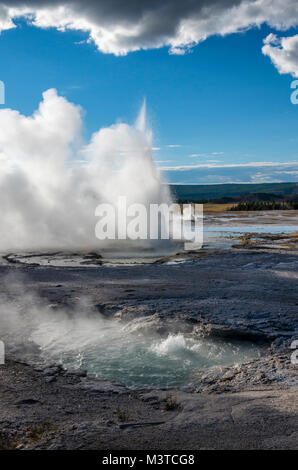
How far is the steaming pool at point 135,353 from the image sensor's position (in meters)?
6.56

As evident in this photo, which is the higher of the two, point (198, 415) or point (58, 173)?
point (58, 173)

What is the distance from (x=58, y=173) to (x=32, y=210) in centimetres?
335

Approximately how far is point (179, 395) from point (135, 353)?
183 centimetres

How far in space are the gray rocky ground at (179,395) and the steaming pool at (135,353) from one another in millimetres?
292

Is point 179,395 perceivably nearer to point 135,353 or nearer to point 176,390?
point 176,390

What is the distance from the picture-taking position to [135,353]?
7.39 meters

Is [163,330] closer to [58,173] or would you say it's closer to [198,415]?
[198,415]

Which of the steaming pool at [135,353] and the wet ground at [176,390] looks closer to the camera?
the wet ground at [176,390]

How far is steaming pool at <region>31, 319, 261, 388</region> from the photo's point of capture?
6559 mm

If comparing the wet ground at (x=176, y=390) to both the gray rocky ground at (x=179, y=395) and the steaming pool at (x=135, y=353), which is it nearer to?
the gray rocky ground at (x=179, y=395)

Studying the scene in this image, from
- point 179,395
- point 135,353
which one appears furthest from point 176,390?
point 135,353

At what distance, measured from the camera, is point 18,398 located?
217 inches

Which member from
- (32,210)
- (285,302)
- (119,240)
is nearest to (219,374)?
(285,302)

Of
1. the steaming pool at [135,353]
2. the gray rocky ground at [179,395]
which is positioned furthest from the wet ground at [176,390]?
the steaming pool at [135,353]
